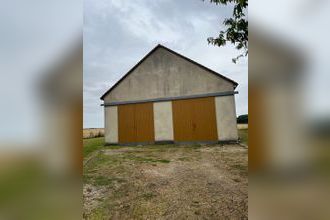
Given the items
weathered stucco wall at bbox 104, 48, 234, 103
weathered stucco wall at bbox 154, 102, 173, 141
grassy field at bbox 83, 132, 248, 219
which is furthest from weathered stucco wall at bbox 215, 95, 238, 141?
grassy field at bbox 83, 132, 248, 219

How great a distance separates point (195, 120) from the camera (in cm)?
1384

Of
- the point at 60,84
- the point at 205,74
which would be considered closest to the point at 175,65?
the point at 205,74

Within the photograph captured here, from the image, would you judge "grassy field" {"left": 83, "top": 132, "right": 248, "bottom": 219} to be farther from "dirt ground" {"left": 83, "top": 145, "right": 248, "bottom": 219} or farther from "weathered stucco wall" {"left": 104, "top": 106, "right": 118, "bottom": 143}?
"weathered stucco wall" {"left": 104, "top": 106, "right": 118, "bottom": 143}

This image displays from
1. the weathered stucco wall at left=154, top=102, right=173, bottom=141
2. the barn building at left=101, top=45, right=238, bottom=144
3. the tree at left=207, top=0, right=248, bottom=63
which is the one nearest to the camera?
the tree at left=207, top=0, right=248, bottom=63

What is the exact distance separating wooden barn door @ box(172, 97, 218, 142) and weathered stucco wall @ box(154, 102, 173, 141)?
33cm

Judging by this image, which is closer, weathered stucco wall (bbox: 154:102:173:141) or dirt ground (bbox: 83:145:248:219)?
dirt ground (bbox: 83:145:248:219)

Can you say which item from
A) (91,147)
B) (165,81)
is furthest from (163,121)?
(91,147)

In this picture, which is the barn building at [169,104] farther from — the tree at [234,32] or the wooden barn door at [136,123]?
the tree at [234,32]

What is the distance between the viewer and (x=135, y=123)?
14.8 m

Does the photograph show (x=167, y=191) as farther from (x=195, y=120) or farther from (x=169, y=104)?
(x=169, y=104)

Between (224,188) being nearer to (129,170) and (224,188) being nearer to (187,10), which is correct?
(129,170)

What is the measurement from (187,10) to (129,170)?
512 cm

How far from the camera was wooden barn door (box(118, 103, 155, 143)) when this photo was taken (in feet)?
47.5

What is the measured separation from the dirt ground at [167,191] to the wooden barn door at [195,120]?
→ 6030 mm
